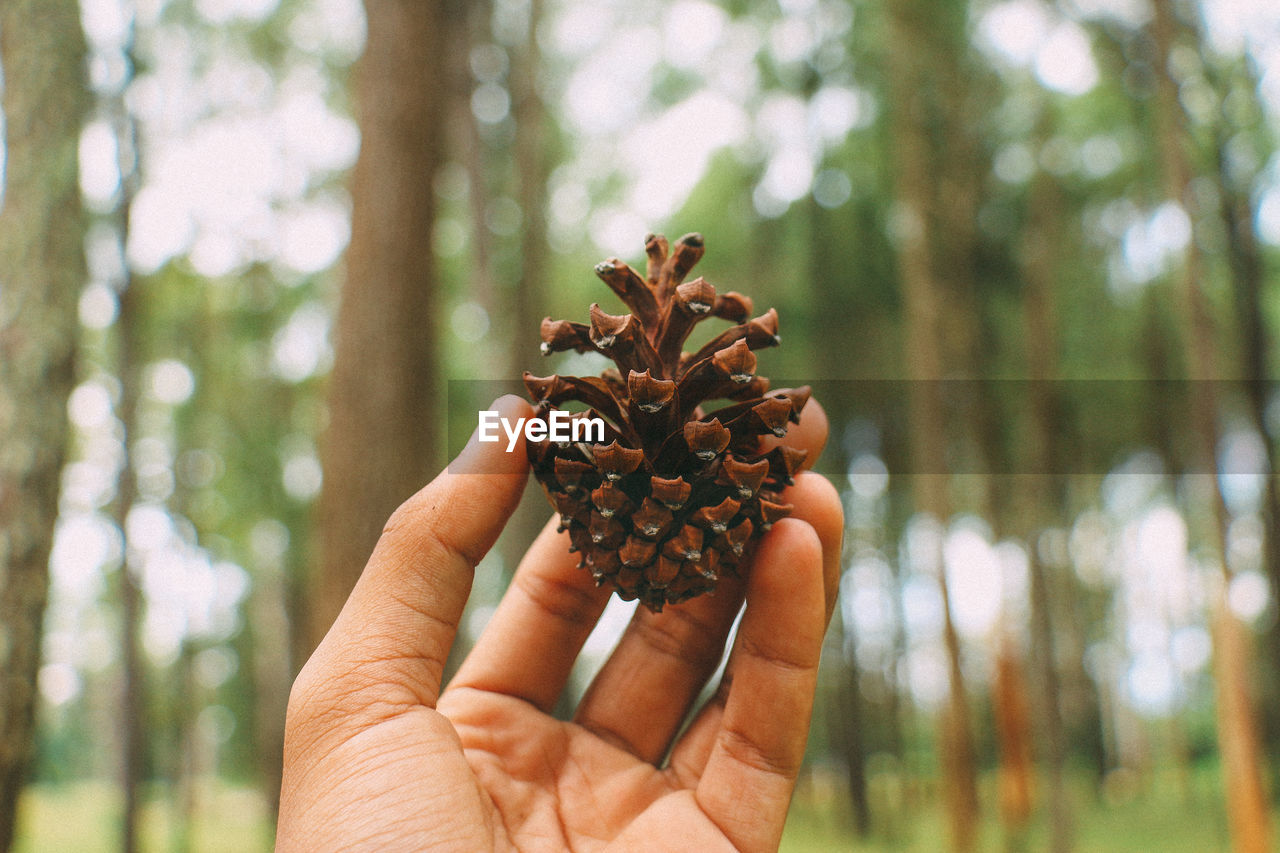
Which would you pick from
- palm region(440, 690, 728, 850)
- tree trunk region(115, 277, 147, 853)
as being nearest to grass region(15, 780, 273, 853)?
tree trunk region(115, 277, 147, 853)

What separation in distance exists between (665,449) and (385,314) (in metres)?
3.50

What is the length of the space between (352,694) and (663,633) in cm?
87

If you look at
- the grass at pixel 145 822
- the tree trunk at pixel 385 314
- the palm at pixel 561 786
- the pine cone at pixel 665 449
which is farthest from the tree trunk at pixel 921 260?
the grass at pixel 145 822

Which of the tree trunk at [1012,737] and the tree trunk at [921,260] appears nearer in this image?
the tree trunk at [921,260]

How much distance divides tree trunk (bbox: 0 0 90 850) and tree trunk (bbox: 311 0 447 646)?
132 centimetres

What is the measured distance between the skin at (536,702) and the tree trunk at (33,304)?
7.68ft

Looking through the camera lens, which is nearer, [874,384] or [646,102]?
[646,102]

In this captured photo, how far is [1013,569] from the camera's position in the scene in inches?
590

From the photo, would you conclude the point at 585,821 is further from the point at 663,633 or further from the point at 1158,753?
the point at 1158,753

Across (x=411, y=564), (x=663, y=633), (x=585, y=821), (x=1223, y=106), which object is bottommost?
(x=585, y=821)

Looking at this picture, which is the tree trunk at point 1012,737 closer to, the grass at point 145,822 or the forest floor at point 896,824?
the forest floor at point 896,824

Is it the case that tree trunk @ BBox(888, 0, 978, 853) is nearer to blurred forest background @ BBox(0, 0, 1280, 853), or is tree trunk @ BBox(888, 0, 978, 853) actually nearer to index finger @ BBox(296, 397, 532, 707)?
blurred forest background @ BBox(0, 0, 1280, 853)

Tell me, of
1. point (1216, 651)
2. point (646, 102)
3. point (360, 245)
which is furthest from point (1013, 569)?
point (360, 245)

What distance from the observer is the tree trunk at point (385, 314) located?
449cm
